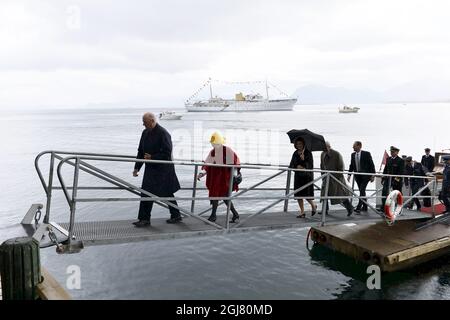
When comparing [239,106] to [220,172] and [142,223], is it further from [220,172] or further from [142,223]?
[142,223]

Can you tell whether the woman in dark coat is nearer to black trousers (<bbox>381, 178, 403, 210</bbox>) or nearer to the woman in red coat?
the woman in red coat

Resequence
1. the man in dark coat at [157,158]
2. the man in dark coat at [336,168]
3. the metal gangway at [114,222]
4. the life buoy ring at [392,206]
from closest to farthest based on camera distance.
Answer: the metal gangway at [114,222] < the man in dark coat at [157,158] < the life buoy ring at [392,206] < the man in dark coat at [336,168]

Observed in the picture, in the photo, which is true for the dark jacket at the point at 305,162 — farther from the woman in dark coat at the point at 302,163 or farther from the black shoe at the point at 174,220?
the black shoe at the point at 174,220

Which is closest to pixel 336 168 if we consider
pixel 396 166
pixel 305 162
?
pixel 305 162

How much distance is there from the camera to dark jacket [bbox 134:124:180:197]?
6.11m

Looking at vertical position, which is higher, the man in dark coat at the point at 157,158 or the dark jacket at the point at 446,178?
the man in dark coat at the point at 157,158

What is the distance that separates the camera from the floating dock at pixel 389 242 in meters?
8.20

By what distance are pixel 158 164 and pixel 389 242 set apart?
6.14 metres

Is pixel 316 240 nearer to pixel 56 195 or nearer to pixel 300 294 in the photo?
pixel 300 294

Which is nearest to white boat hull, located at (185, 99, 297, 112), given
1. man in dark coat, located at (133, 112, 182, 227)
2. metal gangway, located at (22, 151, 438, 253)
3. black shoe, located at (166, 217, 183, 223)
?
metal gangway, located at (22, 151, 438, 253)

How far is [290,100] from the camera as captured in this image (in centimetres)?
18850

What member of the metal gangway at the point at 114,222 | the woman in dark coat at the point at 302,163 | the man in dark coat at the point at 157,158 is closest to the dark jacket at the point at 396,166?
the metal gangway at the point at 114,222

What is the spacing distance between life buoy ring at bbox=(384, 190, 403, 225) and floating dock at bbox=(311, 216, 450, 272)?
72cm

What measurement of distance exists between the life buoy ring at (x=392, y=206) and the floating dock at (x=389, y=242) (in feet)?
2.36
